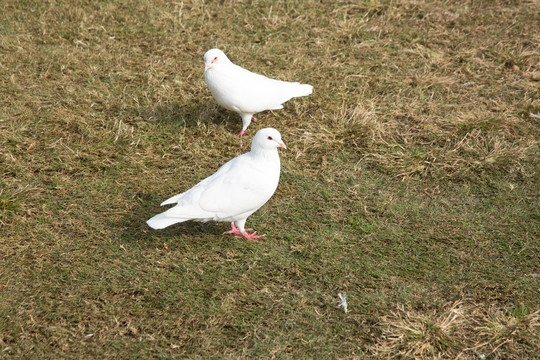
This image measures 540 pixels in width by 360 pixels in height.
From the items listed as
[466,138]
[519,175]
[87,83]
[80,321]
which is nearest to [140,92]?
[87,83]

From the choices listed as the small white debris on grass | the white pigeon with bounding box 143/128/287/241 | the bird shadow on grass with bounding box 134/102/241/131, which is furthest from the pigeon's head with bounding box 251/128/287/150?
the bird shadow on grass with bounding box 134/102/241/131

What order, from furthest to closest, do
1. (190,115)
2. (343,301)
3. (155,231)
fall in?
(190,115) < (155,231) < (343,301)

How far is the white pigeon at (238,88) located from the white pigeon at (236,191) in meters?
1.06

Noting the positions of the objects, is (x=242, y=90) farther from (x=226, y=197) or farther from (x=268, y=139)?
(x=226, y=197)

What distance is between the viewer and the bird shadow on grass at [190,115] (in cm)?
508

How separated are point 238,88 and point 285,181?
915 mm

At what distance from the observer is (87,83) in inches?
219

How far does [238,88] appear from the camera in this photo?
4613 millimetres

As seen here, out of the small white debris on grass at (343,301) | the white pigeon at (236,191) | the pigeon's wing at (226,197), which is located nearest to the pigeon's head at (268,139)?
the white pigeon at (236,191)

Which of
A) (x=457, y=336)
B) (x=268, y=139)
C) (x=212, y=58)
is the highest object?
(x=212, y=58)

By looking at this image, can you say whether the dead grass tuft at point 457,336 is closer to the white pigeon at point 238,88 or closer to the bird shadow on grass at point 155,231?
the bird shadow on grass at point 155,231

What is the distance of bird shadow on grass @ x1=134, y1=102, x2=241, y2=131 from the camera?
5.08m

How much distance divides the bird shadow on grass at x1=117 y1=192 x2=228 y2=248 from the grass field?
0.8 inches

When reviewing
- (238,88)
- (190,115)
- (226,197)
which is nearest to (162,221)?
(226,197)
